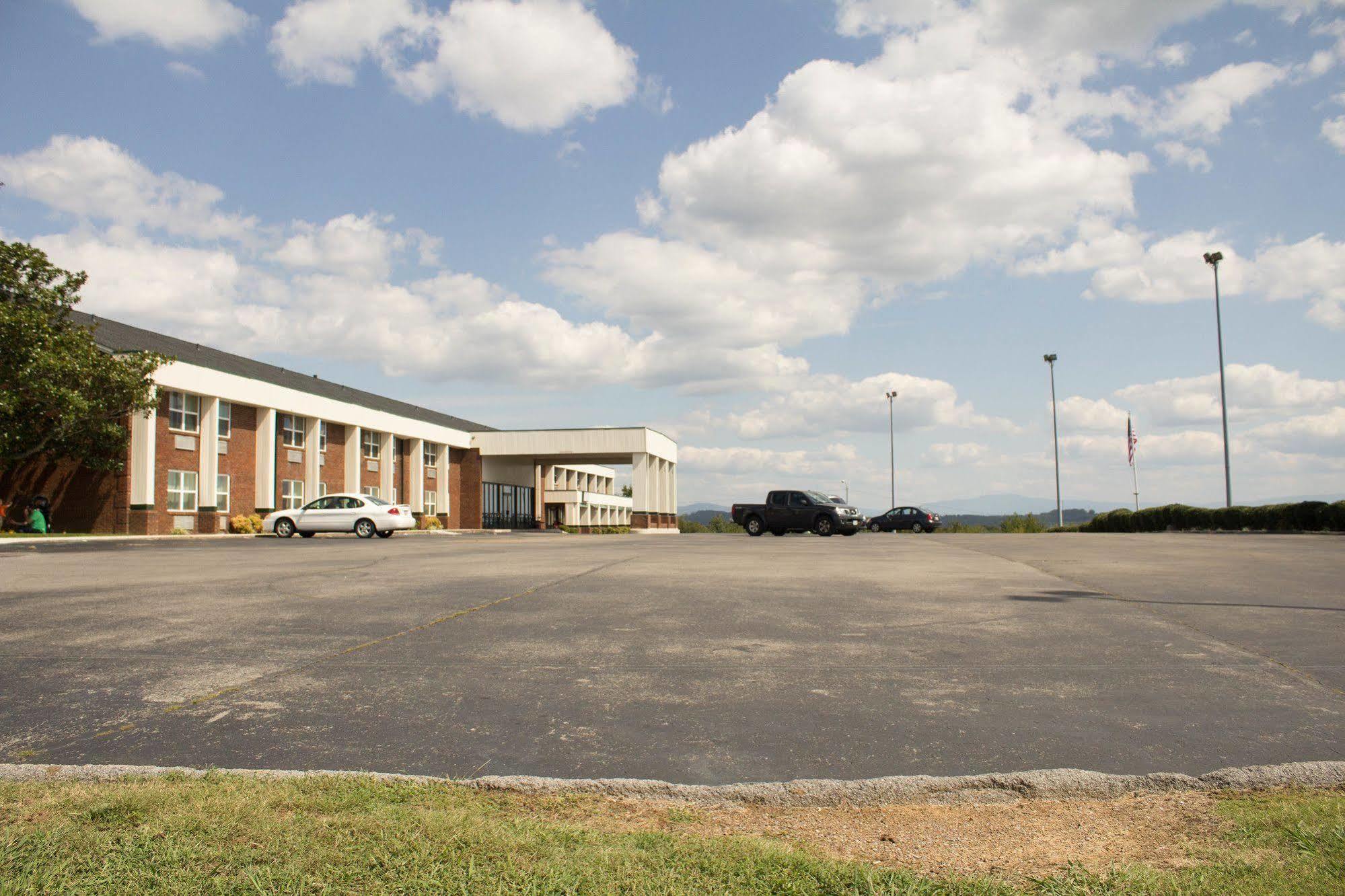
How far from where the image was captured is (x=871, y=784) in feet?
14.9

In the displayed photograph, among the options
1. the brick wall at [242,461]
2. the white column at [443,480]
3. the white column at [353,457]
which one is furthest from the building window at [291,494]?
the white column at [443,480]

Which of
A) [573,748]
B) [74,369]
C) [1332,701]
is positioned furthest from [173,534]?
[1332,701]

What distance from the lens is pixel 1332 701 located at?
623cm

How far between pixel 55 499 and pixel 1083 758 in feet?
134

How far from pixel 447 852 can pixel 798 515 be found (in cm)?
3309

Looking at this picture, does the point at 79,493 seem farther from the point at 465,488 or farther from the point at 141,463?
the point at 465,488

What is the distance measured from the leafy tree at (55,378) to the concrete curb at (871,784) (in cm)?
3149

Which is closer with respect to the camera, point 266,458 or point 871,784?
point 871,784

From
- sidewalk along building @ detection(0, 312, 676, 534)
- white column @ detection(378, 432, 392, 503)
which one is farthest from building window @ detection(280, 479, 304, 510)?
white column @ detection(378, 432, 392, 503)

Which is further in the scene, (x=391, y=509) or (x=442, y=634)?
(x=391, y=509)

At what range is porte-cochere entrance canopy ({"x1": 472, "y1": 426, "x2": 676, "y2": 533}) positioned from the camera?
203 feet

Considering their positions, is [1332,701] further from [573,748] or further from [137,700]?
[137,700]

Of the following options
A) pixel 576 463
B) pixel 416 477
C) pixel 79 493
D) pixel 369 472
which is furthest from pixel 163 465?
pixel 576 463

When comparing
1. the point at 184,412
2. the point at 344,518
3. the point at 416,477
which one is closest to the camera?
the point at 344,518
